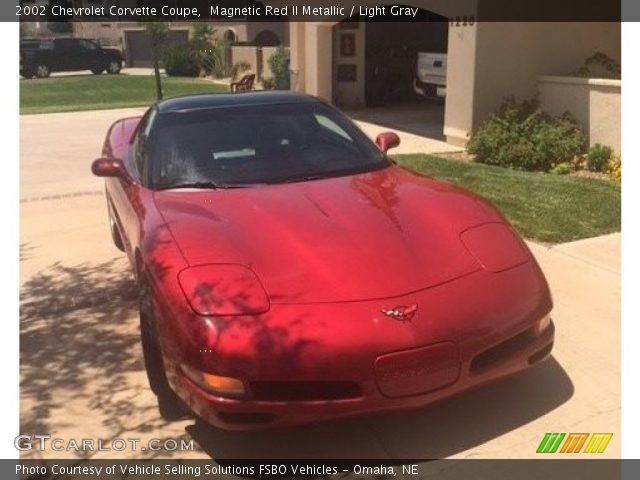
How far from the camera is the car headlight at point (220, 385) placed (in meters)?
2.69

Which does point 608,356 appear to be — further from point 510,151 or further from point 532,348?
point 510,151

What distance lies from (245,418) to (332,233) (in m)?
Answer: 1.04

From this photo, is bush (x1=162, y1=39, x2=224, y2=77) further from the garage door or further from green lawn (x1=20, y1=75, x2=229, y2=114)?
the garage door

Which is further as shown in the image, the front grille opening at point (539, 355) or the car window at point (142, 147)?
the car window at point (142, 147)

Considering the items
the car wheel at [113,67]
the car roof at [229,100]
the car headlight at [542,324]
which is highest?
the car wheel at [113,67]

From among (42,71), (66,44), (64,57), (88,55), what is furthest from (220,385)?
(66,44)

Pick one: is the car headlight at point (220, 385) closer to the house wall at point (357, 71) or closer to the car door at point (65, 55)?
the house wall at point (357, 71)

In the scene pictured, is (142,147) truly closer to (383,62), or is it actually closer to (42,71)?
(383,62)

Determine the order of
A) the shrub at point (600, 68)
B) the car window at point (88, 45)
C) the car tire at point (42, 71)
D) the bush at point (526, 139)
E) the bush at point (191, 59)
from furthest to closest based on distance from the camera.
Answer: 1. the car window at point (88, 45)
2. the car tire at point (42, 71)
3. the bush at point (191, 59)
4. the shrub at point (600, 68)
5. the bush at point (526, 139)

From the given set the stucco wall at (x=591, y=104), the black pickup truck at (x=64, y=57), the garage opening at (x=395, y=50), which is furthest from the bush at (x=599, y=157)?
→ the black pickup truck at (x=64, y=57)

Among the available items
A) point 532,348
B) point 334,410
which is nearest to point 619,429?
point 532,348

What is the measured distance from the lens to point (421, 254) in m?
3.18

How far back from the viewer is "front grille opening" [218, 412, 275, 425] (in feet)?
8.96

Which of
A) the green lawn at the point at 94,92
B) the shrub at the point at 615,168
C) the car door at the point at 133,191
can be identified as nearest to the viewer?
→ the car door at the point at 133,191
